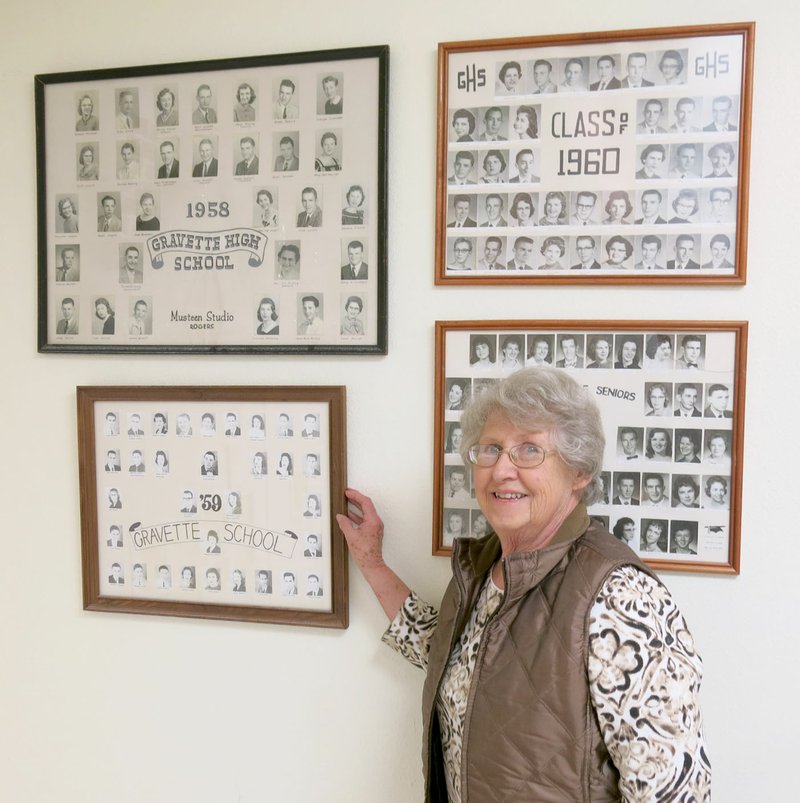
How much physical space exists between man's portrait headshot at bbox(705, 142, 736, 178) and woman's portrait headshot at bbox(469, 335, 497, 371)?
51 centimetres

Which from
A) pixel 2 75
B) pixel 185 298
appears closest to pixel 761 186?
pixel 185 298

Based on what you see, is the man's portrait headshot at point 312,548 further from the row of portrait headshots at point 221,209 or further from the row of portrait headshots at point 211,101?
the row of portrait headshots at point 211,101

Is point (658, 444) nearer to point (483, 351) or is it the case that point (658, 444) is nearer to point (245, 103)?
point (483, 351)

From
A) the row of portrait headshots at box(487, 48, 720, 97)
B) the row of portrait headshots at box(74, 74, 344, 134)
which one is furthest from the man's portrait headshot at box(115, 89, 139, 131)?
A: the row of portrait headshots at box(487, 48, 720, 97)

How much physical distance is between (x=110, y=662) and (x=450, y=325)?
1105mm

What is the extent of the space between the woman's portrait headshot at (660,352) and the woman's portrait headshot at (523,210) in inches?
12.7

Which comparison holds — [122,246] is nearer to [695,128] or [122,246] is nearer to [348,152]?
[348,152]

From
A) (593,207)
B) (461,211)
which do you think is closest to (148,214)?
(461,211)

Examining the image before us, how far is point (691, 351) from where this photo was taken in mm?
1262

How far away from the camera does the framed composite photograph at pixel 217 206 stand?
1.37 metres

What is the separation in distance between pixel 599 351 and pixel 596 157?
374mm

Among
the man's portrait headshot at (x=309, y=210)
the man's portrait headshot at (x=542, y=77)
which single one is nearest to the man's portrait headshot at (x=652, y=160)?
the man's portrait headshot at (x=542, y=77)

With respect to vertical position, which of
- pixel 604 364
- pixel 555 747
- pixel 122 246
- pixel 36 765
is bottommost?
pixel 36 765

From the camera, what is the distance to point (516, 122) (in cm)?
130
